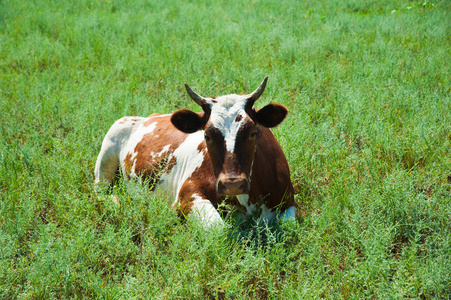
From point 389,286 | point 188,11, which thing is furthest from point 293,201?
point 188,11

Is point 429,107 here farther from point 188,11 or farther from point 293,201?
point 188,11

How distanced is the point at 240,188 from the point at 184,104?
3.43 m

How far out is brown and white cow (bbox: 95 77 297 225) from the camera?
293 centimetres

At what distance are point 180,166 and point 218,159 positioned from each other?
110 centimetres

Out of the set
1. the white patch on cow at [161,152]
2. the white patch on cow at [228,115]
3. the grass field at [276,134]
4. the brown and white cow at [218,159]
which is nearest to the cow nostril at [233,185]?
the brown and white cow at [218,159]

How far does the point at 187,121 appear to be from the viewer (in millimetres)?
3434

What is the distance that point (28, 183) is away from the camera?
157 inches

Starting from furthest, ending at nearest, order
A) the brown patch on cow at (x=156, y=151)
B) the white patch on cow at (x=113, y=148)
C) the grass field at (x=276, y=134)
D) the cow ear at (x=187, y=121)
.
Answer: the white patch on cow at (x=113, y=148) → the brown patch on cow at (x=156, y=151) → the cow ear at (x=187, y=121) → the grass field at (x=276, y=134)

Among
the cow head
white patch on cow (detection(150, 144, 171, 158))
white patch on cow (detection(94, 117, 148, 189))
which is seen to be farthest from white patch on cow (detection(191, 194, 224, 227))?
white patch on cow (detection(94, 117, 148, 189))

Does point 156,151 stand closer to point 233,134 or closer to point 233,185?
point 233,134

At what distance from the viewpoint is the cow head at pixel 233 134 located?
9.09 feet

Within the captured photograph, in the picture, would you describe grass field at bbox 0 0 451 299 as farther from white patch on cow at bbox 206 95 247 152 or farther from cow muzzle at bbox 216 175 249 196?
white patch on cow at bbox 206 95 247 152

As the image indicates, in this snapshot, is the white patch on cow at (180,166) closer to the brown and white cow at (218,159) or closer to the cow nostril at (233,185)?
the brown and white cow at (218,159)

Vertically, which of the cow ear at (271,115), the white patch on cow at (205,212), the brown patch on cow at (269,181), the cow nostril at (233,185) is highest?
the cow ear at (271,115)
